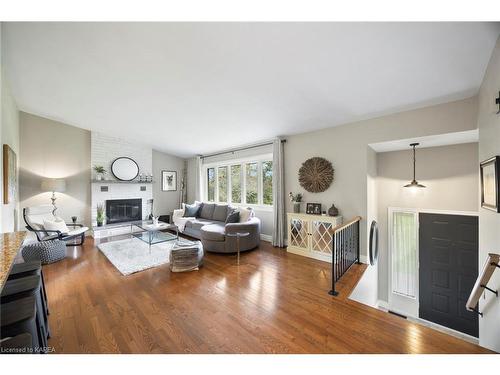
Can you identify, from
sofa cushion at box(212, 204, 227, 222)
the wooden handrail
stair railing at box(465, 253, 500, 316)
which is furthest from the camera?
sofa cushion at box(212, 204, 227, 222)

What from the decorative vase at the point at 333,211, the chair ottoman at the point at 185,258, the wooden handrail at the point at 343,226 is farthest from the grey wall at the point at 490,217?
the chair ottoman at the point at 185,258

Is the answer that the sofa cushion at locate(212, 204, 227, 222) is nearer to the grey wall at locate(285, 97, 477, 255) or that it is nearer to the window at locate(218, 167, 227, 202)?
the window at locate(218, 167, 227, 202)

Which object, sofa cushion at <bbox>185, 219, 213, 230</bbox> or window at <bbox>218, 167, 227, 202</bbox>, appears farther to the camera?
Answer: window at <bbox>218, 167, 227, 202</bbox>

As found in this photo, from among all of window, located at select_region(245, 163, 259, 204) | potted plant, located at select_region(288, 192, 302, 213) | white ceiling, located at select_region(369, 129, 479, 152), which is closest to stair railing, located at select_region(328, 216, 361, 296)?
potted plant, located at select_region(288, 192, 302, 213)

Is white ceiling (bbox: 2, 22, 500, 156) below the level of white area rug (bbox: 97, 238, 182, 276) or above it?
above

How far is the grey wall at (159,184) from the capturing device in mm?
6805

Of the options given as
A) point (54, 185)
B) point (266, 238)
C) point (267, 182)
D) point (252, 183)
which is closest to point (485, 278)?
point (266, 238)

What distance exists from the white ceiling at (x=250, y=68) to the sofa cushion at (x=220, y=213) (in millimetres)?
2344

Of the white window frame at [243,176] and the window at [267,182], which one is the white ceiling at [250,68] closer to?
the window at [267,182]

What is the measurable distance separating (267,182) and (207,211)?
1946mm

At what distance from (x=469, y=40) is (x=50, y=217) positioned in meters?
7.12

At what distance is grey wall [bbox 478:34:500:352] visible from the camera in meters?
1.64

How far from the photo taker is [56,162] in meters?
5.02

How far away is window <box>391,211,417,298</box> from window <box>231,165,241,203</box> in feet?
12.1
